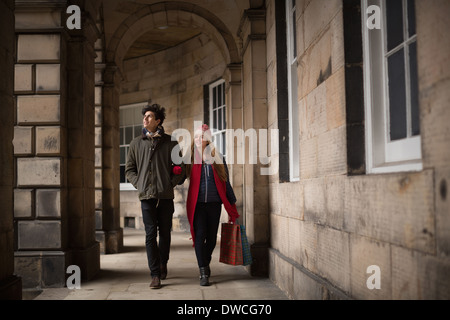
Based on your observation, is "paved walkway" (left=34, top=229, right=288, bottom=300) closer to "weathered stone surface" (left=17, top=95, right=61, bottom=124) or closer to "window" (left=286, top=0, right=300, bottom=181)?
"window" (left=286, top=0, right=300, bottom=181)

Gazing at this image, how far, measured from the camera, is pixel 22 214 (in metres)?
5.34

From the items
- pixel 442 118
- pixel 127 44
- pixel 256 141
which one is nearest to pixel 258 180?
pixel 256 141

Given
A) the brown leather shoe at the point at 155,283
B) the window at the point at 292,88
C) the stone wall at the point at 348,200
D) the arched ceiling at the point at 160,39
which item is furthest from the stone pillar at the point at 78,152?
the arched ceiling at the point at 160,39

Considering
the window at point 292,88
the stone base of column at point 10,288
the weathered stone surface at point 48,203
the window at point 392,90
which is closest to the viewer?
the window at point 392,90

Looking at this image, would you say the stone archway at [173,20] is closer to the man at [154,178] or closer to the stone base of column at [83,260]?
the man at [154,178]

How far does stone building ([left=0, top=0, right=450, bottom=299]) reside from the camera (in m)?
2.23

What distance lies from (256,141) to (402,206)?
3725mm

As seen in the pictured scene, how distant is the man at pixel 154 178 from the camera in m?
5.01

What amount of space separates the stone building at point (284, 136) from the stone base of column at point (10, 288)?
0.6 inches

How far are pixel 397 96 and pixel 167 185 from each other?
9.58ft

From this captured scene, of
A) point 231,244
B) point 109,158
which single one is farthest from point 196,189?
point 109,158

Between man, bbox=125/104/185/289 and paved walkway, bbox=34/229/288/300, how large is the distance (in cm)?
32

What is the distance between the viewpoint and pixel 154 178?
501 centimetres

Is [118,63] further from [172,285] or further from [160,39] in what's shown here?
[172,285]
